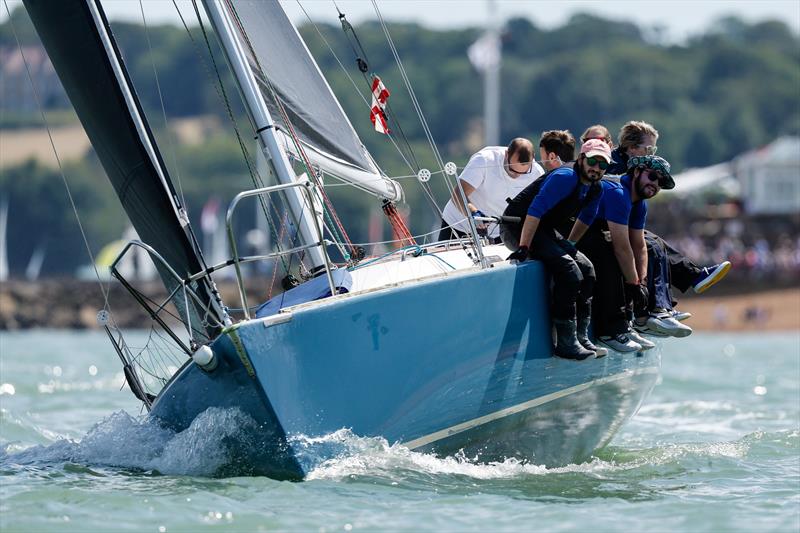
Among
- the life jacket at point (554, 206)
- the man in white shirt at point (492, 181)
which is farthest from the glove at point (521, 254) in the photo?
the man in white shirt at point (492, 181)

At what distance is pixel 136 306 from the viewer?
47375 mm

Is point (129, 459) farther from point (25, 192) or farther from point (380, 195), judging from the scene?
point (25, 192)

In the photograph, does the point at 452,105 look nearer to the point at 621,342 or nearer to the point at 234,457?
the point at 621,342

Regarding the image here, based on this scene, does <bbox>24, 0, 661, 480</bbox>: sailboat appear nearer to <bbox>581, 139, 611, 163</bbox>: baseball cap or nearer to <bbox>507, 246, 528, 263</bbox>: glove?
<bbox>507, 246, 528, 263</bbox>: glove

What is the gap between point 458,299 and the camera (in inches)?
275

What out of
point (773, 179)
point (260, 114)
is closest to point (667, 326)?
point (260, 114)

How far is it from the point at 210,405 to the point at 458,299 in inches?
50.5

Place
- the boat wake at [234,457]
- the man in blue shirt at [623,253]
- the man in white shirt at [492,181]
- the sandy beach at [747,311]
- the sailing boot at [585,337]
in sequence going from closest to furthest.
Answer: the boat wake at [234,457]
the sailing boot at [585,337]
the man in blue shirt at [623,253]
the man in white shirt at [492,181]
the sandy beach at [747,311]

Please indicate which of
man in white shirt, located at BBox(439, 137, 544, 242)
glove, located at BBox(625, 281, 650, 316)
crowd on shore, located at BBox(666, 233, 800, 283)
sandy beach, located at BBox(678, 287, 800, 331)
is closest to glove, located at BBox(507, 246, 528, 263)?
glove, located at BBox(625, 281, 650, 316)

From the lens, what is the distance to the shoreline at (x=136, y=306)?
36188 mm

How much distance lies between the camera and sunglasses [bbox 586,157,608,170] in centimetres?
717

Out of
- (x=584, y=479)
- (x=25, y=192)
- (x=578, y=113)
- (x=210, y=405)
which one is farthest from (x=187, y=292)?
(x=578, y=113)

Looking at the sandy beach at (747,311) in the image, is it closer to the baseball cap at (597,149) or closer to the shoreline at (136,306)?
the shoreline at (136,306)

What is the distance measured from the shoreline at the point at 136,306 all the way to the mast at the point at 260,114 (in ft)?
92.5
